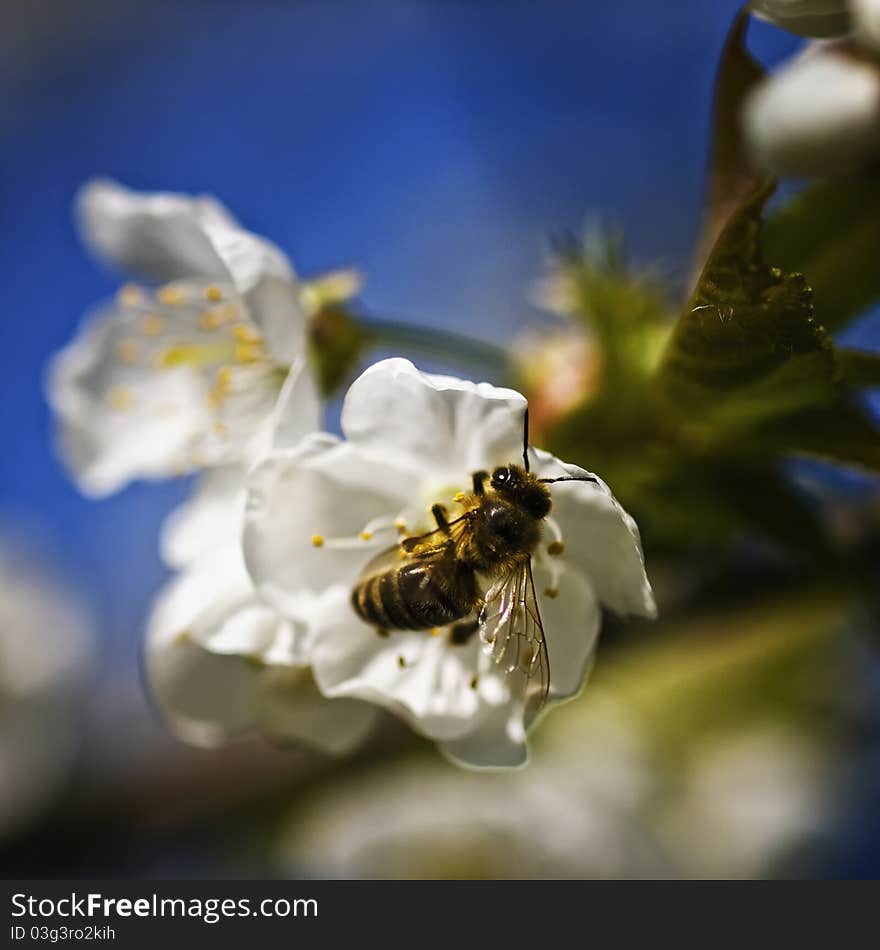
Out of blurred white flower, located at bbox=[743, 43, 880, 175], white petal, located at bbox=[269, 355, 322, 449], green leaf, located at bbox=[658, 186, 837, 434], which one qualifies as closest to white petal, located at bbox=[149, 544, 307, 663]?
white petal, located at bbox=[269, 355, 322, 449]

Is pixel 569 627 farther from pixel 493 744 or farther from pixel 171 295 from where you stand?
pixel 171 295

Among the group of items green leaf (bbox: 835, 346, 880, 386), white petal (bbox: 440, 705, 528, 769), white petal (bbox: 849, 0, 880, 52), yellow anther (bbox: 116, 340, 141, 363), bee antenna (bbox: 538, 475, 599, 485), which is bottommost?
white petal (bbox: 440, 705, 528, 769)

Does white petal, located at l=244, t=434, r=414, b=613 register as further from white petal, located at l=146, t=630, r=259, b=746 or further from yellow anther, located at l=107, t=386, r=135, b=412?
yellow anther, located at l=107, t=386, r=135, b=412

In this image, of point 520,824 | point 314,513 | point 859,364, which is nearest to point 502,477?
point 314,513

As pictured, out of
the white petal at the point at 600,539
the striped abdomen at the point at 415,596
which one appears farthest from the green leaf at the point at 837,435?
the striped abdomen at the point at 415,596

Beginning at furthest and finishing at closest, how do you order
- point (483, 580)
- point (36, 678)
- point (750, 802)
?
1. point (36, 678)
2. point (750, 802)
3. point (483, 580)

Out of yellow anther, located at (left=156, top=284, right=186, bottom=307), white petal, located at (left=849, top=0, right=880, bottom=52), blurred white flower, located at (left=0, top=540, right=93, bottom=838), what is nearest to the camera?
white petal, located at (left=849, top=0, right=880, bottom=52)

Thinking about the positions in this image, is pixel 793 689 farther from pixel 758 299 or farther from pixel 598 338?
pixel 758 299
